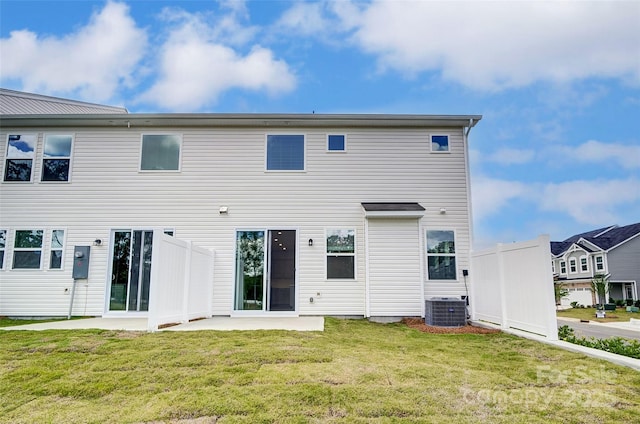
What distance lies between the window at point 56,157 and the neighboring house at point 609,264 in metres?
29.7

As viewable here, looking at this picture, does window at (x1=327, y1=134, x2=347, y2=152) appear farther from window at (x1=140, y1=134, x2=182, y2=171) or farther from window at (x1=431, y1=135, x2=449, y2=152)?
window at (x1=140, y1=134, x2=182, y2=171)

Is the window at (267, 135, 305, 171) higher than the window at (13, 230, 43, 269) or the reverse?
higher

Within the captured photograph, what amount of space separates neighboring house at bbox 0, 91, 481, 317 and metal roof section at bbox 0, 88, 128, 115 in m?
2.11

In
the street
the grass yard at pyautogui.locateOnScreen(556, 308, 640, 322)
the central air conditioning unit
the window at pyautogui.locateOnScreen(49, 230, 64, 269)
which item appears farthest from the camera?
the grass yard at pyautogui.locateOnScreen(556, 308, 640, 322)

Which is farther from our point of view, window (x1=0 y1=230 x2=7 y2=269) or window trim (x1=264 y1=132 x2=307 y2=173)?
window trim (x1=264 y1=132 x2=307 y2=173)

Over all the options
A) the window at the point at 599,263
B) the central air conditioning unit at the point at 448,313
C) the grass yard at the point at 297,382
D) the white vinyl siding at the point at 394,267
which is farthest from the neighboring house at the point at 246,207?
the window at the point at 599,263

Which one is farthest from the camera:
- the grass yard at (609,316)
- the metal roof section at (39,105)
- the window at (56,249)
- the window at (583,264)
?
the window at (583,264)

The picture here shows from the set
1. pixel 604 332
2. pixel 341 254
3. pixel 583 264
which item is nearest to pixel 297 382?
pixel 341 254

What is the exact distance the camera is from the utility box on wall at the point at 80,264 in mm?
8846

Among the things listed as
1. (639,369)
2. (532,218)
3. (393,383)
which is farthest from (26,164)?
(532,218)

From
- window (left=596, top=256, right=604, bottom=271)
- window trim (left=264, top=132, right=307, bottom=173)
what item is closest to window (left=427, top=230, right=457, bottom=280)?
window trim (left=264, top=132, right=307, bottom=173)

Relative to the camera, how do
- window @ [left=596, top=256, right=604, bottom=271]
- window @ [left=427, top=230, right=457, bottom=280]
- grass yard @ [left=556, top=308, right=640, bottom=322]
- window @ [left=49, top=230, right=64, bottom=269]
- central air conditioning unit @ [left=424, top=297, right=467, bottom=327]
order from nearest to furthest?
central air conditioning unit @ [left=424, top=297, right=467, bottom=327] → window @ [left=427, top=230, right=457, bottom=280] → window @ [left=49, top=230, right=64, bottom=269] → grass yard @ [left=556, top=308, right=640, bottom=322] → window @ [left=596, top=256, right=604, bottom=271]

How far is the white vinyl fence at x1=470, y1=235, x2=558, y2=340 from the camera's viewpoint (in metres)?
5.57

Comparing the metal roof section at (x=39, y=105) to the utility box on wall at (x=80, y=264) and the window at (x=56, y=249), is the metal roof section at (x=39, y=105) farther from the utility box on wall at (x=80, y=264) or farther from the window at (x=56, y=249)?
the utility box on wall at (x=80, y=264)
